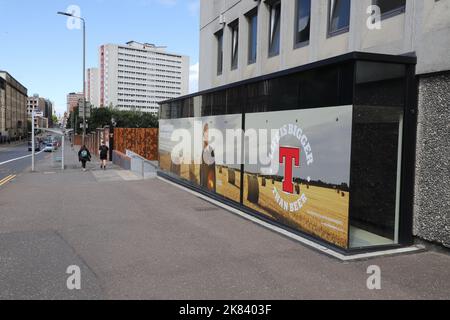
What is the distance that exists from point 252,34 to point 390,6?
710cm

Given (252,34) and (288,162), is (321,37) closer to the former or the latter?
(288,162)

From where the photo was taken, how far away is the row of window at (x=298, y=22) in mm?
8445

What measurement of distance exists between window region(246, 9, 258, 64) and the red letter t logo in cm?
667

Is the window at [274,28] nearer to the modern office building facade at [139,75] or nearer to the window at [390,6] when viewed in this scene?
the window at [390,6]

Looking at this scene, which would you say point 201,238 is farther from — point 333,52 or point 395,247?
point 333,52

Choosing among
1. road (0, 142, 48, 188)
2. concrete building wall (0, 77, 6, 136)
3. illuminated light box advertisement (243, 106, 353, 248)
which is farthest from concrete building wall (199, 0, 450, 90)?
concrete building wall (0, 77, 6, 136)

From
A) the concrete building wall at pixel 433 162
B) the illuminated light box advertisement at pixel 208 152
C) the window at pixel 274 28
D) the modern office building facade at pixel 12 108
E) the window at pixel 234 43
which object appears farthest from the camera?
the modern office building facade at pixel 12 108

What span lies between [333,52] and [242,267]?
5.90 metres

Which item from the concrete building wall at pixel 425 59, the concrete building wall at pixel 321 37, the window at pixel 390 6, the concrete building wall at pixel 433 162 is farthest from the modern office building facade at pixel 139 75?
the concrete building wall at pixel 433 162

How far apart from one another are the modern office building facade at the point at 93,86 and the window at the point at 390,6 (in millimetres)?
154907

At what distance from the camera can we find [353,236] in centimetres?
670

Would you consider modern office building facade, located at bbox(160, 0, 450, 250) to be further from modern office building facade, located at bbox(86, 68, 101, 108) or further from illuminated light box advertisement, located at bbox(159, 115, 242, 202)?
modern office building facade, located at bbox(86, 68, 101, 108)
